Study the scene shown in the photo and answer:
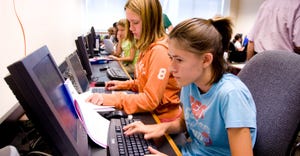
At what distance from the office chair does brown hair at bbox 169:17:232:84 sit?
16 cm

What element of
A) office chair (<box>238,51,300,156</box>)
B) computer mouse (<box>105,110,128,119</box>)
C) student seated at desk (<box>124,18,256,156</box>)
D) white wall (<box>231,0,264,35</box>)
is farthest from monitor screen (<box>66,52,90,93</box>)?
white wall (<box>231,0,264,35</box>)

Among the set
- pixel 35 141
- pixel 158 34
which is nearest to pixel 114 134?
pixel 35 141

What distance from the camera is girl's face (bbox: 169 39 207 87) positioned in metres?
0.84

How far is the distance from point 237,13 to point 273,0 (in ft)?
12.6

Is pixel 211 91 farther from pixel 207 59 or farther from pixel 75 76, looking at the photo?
pixel 75 76

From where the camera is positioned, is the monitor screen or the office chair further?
the monitor screen

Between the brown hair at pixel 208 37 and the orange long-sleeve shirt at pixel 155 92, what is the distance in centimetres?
31

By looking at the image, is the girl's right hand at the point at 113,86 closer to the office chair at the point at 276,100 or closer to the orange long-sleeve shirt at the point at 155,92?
the orange long-sleeve shirt at the point at 155,92

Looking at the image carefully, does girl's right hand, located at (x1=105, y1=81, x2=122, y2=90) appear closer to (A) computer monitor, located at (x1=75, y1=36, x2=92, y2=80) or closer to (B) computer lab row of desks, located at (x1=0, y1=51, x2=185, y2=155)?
(A) computer monitor, located at (x1=75, y1=36, x2=92, y2=80)

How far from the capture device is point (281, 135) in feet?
2.63

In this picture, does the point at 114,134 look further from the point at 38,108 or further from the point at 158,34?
the point at 158,34

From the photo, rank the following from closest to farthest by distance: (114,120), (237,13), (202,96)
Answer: (202,96) → (114,120) → (237,13)

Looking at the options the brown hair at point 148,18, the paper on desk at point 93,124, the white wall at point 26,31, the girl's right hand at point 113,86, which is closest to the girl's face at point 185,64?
the paper on desk at point 93,124

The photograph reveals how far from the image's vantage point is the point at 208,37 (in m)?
0.84
